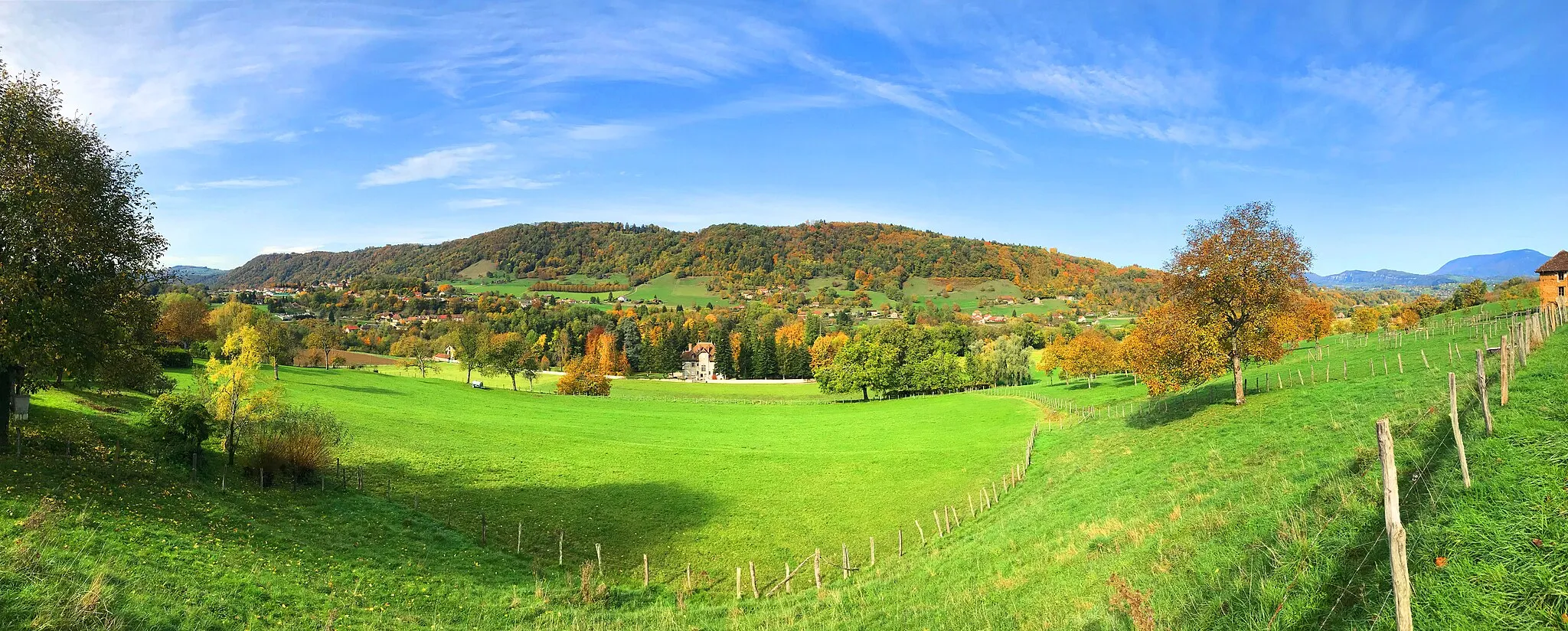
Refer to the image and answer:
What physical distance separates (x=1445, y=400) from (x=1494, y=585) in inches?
626

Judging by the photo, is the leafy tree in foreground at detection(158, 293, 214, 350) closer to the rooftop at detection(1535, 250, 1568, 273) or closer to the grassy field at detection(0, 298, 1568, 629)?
the grassy field at detection(0, 298, 1568, 629)

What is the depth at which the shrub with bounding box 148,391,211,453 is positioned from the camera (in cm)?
2492

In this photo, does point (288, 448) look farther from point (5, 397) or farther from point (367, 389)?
point (367, 389)

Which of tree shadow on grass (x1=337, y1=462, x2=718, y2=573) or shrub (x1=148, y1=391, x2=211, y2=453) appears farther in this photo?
tree shadow on grass (x1=337, y1=462, x2=718, y2=573)

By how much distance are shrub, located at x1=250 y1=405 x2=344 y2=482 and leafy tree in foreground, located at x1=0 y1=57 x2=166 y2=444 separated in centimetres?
711

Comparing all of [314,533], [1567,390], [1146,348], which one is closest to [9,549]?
[314,533]

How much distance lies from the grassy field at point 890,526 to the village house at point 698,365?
94385mm

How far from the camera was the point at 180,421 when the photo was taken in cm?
2508

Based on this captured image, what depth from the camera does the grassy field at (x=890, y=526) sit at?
31.8 ft

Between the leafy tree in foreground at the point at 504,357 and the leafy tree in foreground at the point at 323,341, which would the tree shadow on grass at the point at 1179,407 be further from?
the leafy tree in foreground at the point at 323,341

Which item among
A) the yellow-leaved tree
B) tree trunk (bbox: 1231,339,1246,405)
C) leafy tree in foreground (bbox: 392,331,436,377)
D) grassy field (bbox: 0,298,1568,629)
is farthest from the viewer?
leafy tree in foreground (bbox: 392,331,436,377)

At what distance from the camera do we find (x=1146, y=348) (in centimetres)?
3600

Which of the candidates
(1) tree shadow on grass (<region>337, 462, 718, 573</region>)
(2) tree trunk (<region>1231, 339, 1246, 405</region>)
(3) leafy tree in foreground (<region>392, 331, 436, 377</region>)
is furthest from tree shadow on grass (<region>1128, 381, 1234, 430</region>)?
(3) leafy tree in foreground (<region>392, 331, 436, 377</region>)

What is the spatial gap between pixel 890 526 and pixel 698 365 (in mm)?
116500
